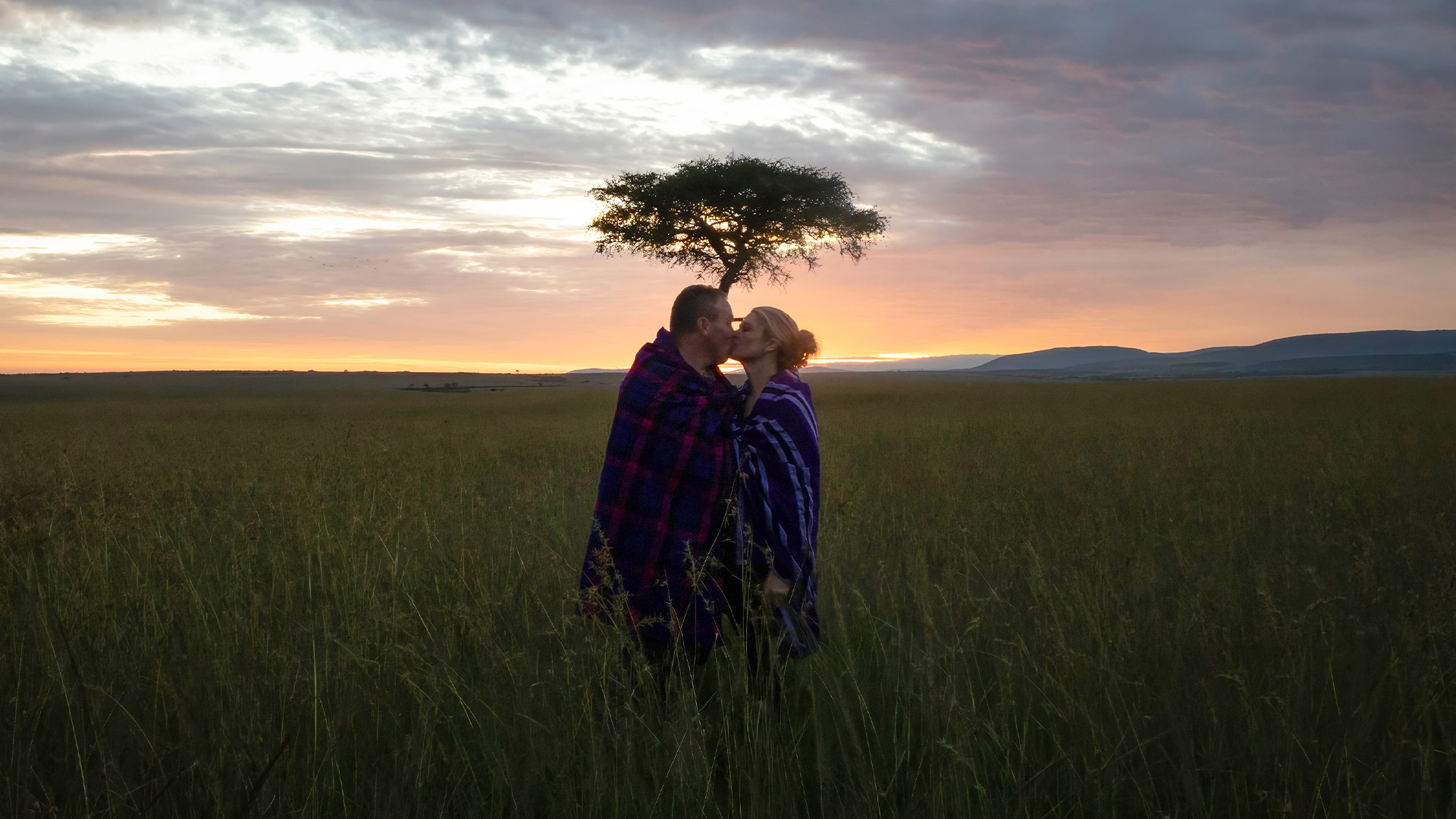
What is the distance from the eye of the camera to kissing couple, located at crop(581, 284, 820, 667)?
2900mm

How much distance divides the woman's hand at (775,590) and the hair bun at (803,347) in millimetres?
813

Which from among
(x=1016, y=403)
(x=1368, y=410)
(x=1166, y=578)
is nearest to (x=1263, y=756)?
(x=1166, y=578)

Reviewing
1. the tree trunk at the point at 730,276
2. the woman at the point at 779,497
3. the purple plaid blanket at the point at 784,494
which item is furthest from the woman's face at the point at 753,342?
the tree trunk at the point at 730,276

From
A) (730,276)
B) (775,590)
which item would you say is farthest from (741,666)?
(730,276)

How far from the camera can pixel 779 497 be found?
9.56 feet

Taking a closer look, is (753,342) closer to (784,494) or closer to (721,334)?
(721,334)

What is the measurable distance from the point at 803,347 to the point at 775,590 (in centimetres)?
92

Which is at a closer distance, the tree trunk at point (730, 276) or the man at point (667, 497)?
the man at point (667, 497)

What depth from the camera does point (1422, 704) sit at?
8.72 feet

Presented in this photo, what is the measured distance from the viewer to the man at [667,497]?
2924 mm

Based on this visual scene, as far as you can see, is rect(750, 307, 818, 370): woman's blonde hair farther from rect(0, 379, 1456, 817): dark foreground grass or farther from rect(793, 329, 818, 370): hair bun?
rect(0, 379, 1456, 817): dark foreground grass

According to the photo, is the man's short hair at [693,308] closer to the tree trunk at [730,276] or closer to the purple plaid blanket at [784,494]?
the purple plaid blanket at [784,494]

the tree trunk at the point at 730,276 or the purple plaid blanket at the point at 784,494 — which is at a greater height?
the tree trunk at the point at 730,276

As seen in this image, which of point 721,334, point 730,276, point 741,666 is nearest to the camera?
point 741,666
